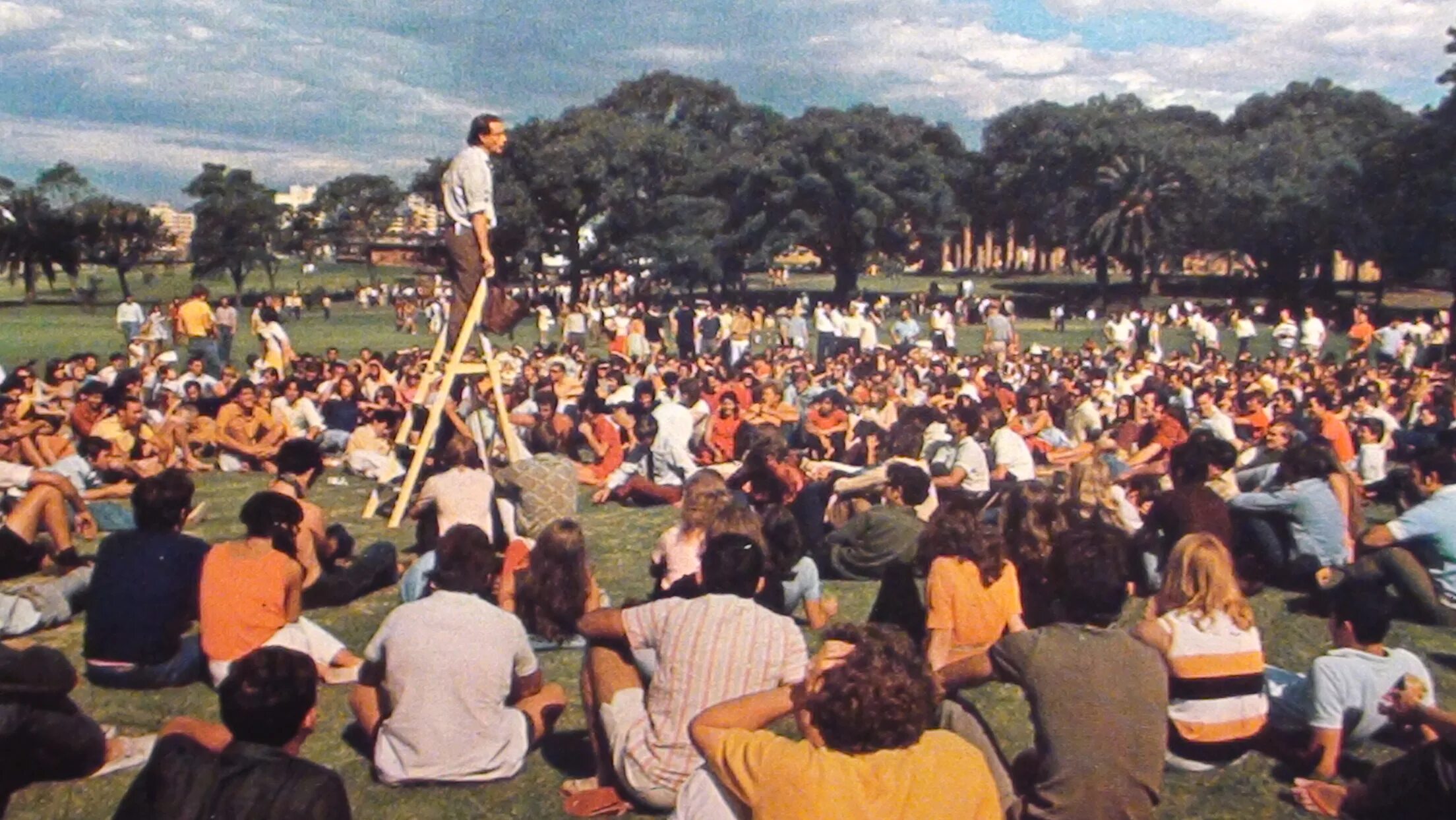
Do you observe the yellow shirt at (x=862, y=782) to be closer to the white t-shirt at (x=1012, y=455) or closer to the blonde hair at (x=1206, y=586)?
the blonde hair at (x=1206, y=586)

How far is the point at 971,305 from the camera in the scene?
54.8 meters

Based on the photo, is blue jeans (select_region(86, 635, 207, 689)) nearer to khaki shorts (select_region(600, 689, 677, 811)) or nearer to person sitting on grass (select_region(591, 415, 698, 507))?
khaki shorts (select_region(600, 689, 677, 811))

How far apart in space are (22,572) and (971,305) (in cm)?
4862

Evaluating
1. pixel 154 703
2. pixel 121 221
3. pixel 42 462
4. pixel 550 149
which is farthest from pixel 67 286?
pixel 154 703

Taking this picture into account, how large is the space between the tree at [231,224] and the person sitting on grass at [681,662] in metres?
61.2

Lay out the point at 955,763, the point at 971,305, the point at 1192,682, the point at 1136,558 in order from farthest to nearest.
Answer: the point at 971,305
the point at 1136,558
the point at 1192,682
the point at 955,763

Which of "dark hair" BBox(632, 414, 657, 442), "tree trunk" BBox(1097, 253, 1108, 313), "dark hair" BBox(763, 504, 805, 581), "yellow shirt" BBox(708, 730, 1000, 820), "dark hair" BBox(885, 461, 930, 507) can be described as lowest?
"tree trunk" BBox(1097, 253, 1108, 313)

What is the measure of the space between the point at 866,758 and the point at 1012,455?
8.39 m

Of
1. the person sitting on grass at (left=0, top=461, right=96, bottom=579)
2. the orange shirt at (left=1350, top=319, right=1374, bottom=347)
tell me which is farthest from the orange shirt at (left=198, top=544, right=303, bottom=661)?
the orange shirt at (left=1350, top=319, right=1374, bottom=347)

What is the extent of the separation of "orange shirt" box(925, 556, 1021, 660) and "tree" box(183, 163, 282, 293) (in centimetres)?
6079

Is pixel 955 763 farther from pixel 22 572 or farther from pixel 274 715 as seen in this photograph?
pixel 22 572

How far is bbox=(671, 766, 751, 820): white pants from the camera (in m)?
3.63

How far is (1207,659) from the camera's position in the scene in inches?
214

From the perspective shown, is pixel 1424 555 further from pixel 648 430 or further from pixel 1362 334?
pixel 1362 334
